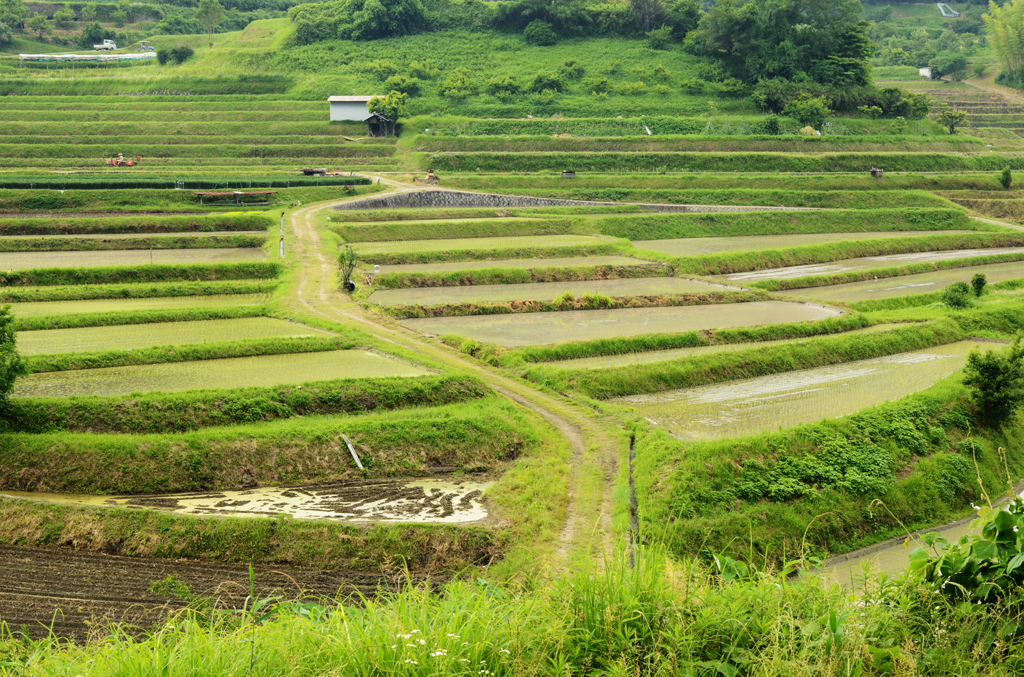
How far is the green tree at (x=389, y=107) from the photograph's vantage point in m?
50.5

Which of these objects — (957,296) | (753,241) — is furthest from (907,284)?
(753,241)

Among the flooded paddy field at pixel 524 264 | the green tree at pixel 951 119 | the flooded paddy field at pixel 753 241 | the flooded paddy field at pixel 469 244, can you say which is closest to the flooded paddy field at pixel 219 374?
the flooded paddy field at pixel 524 264

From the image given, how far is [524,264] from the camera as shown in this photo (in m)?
28.6

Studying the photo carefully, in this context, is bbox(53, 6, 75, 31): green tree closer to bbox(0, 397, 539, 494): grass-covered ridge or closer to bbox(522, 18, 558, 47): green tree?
bbox(522, 18, 558, 47): green tree

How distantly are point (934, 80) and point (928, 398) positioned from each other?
70935mm

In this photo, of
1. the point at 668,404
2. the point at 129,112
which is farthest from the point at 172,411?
the point at 129,112

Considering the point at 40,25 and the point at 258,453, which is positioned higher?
the point at 40,25

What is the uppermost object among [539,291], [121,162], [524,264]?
[121,162]

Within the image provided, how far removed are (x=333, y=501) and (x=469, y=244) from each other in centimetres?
1912

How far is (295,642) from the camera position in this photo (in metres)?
4.32

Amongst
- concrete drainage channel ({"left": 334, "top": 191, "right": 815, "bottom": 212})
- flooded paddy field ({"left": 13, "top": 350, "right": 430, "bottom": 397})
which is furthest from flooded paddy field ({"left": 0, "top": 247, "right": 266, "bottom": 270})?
concrete drainage channel ({"left": 334, "top": 191, "right": 815, "bottom": 212})

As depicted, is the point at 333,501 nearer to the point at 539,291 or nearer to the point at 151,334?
the point at 151,334

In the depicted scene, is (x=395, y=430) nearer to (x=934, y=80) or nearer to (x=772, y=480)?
(x=772, y=480)

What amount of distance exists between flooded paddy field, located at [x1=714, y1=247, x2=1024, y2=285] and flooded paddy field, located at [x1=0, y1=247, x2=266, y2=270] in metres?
17.3
